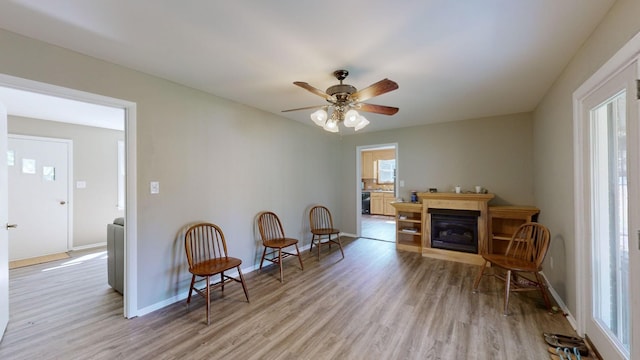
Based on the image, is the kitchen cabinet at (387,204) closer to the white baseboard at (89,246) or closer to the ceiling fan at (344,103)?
the ceiling fan at (344,103)

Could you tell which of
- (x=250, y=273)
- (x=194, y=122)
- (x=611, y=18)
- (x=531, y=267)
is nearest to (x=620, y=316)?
(x=531, y=267)

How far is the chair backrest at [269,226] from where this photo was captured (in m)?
3.60

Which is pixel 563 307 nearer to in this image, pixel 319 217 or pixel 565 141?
pixel 565 141

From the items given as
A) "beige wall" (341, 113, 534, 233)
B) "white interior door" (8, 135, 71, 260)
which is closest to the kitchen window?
"beige wall" (341, 113, 534, 233)

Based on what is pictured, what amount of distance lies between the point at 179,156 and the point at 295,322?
2.10 m

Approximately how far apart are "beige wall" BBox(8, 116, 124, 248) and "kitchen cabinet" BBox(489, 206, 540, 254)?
6.87 meters

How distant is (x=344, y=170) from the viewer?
224 inches

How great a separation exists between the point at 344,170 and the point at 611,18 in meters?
4.41

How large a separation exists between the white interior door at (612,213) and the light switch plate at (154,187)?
3590 millimetres

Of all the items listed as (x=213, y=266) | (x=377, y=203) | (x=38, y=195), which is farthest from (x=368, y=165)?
(x=38, y=195)

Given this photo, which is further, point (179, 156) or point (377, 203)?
point (377, 203)

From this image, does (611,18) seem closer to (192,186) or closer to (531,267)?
(531,267)

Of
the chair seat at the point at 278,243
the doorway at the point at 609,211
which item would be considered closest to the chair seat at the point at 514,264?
the doorway at the point at 609,211

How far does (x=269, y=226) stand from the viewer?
3801 millimetres
